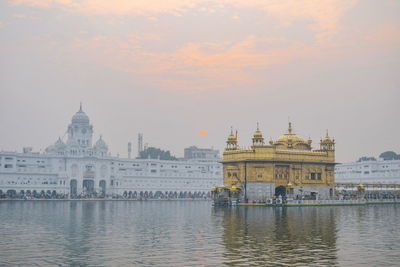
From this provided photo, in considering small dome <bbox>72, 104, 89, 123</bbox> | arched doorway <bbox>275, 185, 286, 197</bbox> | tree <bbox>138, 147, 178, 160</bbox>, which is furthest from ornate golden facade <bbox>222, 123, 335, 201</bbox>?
tree <bbox>138, 147, 178, 160</bbox>

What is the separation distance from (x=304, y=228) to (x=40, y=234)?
52.6 feet

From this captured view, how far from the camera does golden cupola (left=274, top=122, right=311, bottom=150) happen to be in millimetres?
83500

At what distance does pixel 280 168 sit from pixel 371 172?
85234mm

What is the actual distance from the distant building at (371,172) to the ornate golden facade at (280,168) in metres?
64.6

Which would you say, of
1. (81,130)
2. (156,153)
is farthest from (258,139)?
(156,153)

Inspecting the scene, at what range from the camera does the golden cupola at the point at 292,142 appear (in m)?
83.5

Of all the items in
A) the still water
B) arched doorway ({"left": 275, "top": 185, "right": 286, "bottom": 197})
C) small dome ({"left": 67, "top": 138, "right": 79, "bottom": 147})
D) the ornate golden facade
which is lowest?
the still water

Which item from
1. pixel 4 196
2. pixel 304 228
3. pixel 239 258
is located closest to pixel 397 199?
pixel 304 228

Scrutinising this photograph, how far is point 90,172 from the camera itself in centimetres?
13288

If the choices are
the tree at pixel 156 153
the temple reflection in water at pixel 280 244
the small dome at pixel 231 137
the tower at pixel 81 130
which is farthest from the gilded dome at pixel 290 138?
the tree at pixel 156 153

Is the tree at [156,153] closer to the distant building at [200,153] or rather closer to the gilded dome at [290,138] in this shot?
the distant building at [200,153]

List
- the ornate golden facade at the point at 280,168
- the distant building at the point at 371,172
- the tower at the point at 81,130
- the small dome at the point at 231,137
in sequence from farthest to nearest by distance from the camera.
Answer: the distant building at the point at 371,172
the tower at the point at 81,130
the small dome at the point at 231,137
the ornate golden facade at the point at 280,168

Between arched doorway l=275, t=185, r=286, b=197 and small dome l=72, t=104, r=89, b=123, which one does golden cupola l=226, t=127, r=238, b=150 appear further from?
small dome l=72, t=104, r=89, b=123

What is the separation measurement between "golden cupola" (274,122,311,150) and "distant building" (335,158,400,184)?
64.3 meters
